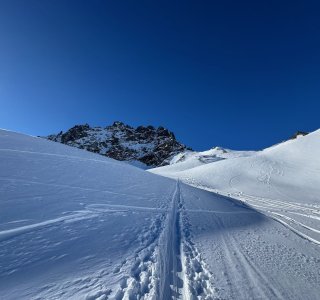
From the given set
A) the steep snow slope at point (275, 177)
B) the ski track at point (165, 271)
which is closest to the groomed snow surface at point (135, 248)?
the ski track at point (165, 271)

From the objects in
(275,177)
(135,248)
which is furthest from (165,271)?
(275,177)

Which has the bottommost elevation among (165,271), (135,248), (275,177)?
(165,271)

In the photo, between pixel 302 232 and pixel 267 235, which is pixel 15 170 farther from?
pixel 302 232

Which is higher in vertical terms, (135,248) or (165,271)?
(135,248)

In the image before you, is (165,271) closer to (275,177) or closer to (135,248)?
(135,248)

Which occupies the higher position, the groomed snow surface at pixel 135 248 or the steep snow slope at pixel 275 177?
the steep snow slope at pixel 275 177

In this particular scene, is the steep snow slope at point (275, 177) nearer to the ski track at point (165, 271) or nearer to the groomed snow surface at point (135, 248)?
the groomed snow surface at point (135, 248)

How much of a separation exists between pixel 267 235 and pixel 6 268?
7.05 metres

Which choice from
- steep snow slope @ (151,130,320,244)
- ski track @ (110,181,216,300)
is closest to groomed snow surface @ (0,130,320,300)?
ski track @ (110,181,216,300)

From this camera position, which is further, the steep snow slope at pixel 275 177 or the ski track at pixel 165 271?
the steep snow slope at pixel 275 177

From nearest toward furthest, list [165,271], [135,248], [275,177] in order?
1. [165,271]
2. [135,248]
3. [275,177]

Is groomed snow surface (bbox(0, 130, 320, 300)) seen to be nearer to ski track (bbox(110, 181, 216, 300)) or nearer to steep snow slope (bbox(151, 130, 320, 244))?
ski track (bbox(110, 181, 216, 300))

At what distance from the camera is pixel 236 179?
32062 millimetres

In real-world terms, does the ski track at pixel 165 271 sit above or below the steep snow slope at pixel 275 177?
below
